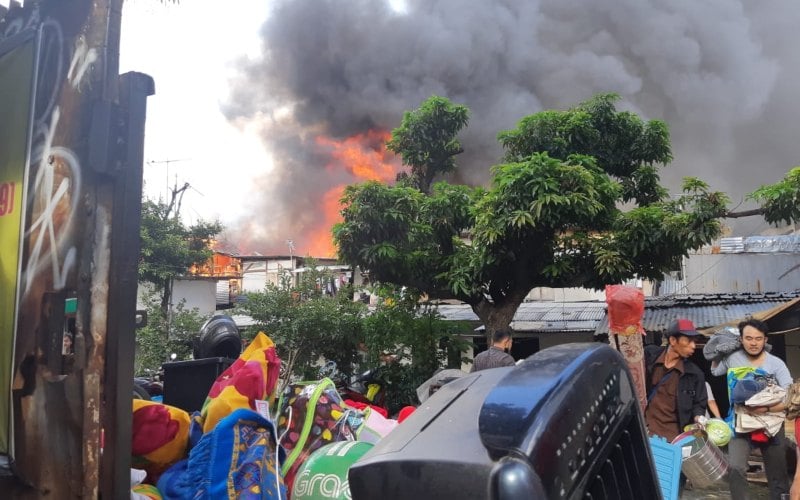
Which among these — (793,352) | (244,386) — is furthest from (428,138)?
(244,386)

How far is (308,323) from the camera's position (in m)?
9.65

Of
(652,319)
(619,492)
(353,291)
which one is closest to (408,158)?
(353,291)

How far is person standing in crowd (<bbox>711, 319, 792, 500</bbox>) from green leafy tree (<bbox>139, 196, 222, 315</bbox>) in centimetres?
1339

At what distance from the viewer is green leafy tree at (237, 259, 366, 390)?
9648mm

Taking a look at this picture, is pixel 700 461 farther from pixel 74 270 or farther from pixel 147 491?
pixel 74 270

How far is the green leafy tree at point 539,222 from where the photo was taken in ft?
25.0

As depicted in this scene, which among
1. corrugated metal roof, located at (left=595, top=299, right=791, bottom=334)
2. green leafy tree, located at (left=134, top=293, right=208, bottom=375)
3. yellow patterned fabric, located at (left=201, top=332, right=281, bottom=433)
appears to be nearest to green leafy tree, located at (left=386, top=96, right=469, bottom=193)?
corrugated metal roof, located at (left=595, top=299, right=791, bottom=334)

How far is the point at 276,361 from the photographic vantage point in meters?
2.90

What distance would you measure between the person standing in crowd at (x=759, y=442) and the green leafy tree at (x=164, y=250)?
43.9 feet

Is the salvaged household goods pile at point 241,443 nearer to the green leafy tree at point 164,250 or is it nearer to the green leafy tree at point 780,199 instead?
the green leafy tree at point 780,199

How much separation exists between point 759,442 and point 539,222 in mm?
3974

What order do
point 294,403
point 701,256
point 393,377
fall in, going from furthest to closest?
point 701,256
point 393,377
point 294,403

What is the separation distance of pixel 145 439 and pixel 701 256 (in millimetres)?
19541

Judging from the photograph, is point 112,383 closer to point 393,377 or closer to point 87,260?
point 87,260
